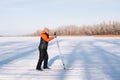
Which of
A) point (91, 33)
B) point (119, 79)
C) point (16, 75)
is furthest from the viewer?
point (91, 33)

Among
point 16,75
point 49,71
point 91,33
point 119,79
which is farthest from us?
point 91,33

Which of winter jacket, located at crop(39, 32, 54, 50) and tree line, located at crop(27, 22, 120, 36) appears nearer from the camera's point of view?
winter jacket, located at crop(39, 32, 54, 50)

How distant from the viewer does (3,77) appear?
733 centimetres

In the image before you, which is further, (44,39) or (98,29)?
(98,29)

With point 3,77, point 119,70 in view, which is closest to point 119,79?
point 119,70

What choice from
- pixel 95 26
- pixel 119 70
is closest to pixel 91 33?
pixel 95 26

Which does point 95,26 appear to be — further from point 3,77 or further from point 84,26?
point 3,77

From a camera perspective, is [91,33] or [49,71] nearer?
[49,71]

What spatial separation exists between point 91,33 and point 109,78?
68.0 metres

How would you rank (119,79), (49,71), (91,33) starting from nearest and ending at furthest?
(119,79)
(49,71)
(91,33)

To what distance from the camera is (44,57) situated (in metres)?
8.89

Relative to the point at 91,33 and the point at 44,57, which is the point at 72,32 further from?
the point at 44,57

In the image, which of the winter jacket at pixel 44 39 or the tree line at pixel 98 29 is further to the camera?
the tree line at pixel 98 29

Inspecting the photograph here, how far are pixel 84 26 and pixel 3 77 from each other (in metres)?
71.6
